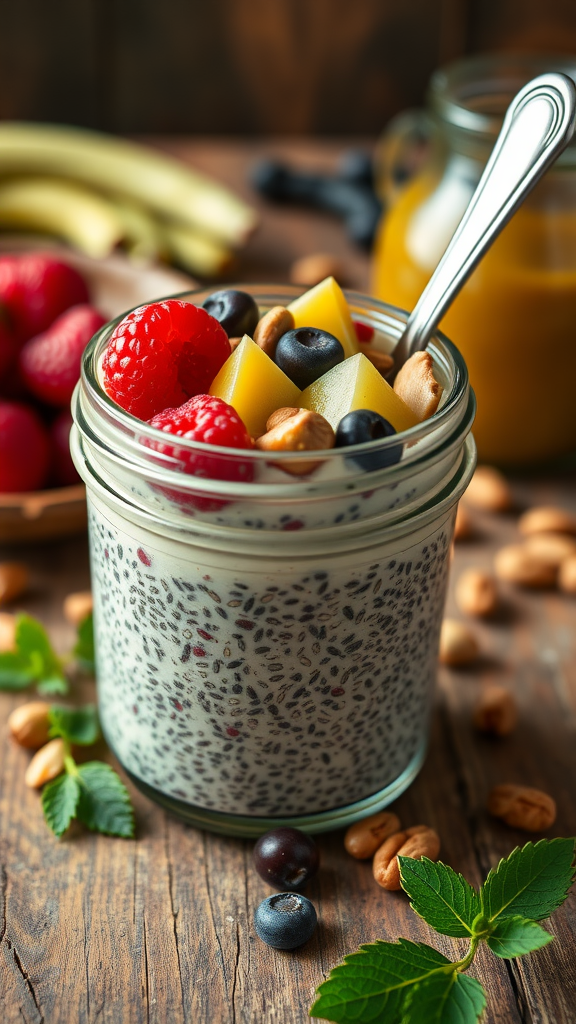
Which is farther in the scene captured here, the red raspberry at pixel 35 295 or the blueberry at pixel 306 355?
the red raspberry at pixel 35 295

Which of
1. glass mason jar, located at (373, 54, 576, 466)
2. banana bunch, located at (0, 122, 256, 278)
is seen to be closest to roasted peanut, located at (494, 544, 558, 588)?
glass mason jar, located at (373, 54, 576, 466)

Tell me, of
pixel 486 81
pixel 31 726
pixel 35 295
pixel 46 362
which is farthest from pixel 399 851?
pixel 486 81

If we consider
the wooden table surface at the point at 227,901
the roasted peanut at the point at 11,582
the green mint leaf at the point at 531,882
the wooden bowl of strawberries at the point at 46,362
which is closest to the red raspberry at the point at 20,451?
the wooden bowl of strawberries at the point at 46,362

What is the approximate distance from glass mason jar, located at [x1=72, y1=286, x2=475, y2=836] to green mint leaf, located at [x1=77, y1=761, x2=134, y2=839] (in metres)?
0.03

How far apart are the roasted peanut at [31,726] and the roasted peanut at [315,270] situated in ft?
3.32

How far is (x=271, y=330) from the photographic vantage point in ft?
2.92

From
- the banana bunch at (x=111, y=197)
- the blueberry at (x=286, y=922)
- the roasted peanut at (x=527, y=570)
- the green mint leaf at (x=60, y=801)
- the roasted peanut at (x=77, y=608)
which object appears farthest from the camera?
the banana bunch at (x=111, y=197)

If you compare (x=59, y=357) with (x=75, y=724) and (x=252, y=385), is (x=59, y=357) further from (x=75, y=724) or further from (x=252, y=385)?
(x=252, y=385)

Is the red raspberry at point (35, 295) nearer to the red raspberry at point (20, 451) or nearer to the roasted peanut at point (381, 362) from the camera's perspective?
the red raspberry at point (20, 451)

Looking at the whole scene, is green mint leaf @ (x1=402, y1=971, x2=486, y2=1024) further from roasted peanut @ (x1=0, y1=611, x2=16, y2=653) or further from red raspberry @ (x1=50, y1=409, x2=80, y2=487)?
red raspberry @ (x1=50, y1=409, x2=80, y2=487)

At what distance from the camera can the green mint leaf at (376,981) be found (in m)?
0.77

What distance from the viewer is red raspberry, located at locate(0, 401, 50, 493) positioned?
4.42 feet

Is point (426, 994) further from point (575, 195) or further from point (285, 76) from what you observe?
point (285, 76)

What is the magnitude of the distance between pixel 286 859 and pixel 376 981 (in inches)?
5.6
